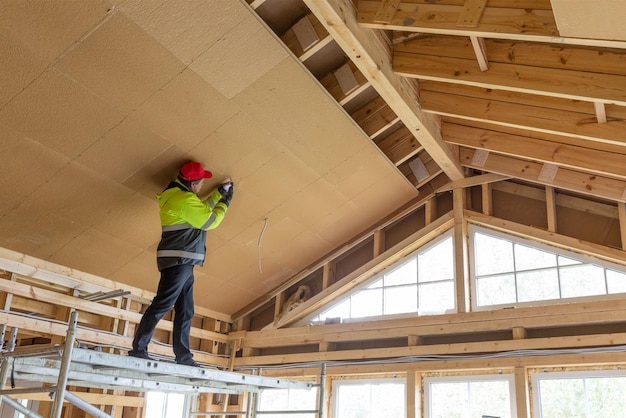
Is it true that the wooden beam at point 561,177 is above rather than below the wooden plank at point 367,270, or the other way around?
above

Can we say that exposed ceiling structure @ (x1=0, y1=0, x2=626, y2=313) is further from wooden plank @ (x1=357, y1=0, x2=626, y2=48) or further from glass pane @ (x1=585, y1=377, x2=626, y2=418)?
glass pane @ (x1=585, y1=377, x2=626, y2=418)

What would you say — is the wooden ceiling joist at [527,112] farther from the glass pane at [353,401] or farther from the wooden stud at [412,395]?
the glass pane at [353,401]

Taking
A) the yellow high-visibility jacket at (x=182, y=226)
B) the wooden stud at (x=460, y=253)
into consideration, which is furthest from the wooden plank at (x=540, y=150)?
the yellow high-visibility jacket at (x=182, y=226)

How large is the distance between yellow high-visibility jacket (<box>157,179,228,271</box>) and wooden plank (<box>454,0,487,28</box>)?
6.99 ft

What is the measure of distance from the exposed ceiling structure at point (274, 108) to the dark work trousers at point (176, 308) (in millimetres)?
936

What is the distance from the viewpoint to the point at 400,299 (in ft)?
21.1

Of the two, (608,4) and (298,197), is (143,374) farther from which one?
(608,4)

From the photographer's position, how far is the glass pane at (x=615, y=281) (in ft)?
17.8

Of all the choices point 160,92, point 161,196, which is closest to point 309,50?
point 160,92

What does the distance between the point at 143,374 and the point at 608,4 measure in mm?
3380

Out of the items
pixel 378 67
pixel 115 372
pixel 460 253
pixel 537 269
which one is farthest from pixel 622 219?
pixel 115 372

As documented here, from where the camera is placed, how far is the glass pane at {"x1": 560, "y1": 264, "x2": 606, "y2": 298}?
5.54m

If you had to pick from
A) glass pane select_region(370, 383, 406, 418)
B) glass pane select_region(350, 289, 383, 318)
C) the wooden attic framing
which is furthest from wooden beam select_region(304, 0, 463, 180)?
glass pane select_region(370, 383, 406, 418)

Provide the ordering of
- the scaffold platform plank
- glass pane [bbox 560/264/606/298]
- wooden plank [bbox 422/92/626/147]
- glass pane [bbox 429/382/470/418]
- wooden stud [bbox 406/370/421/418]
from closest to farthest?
the scaffold platform plank
wooden plank [bbox 422/92/626/147]
glass pane [bbox 560/264/606/298]
glass pane [bbox 429/382/470/418]
wooden stud [bbox 406/370/421/418]
